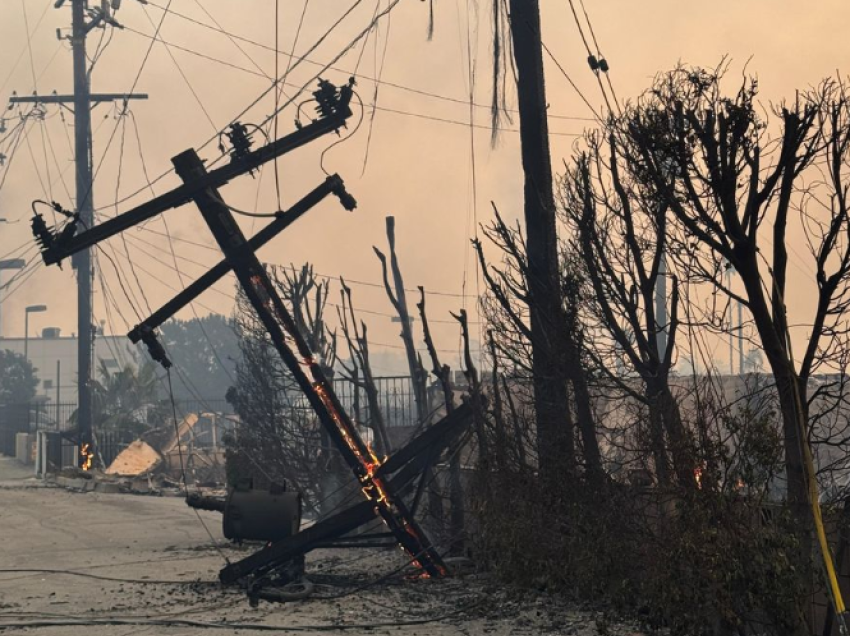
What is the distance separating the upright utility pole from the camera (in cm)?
3588

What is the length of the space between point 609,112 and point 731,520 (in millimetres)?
4047

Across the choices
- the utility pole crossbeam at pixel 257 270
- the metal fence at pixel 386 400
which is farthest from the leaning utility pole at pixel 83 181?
the utility pole crossbeam at pixel 257 270

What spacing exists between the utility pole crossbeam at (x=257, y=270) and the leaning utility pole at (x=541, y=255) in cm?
242

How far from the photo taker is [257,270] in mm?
14383

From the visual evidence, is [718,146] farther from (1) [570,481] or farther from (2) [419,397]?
(2) [419,397]

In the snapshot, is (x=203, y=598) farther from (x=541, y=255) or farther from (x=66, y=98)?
(x=66, y=98)

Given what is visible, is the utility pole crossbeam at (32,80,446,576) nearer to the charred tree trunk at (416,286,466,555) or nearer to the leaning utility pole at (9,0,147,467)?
the charred tree trunk at (416,286,466,555)

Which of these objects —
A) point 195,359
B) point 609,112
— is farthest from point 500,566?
point 195,359

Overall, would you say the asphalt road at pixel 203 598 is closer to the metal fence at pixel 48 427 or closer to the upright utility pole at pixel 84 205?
the upright utility pole at pixel 84 205

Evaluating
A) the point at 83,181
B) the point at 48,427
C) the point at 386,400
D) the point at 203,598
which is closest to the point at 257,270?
the point at 203,598

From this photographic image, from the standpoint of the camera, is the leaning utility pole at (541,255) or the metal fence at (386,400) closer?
the leaning utility pole at (541,255)

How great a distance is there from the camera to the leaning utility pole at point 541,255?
12539mm

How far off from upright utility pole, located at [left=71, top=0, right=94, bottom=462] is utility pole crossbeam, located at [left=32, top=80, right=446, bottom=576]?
21.7 m

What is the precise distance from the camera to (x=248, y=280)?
47.3 ft
